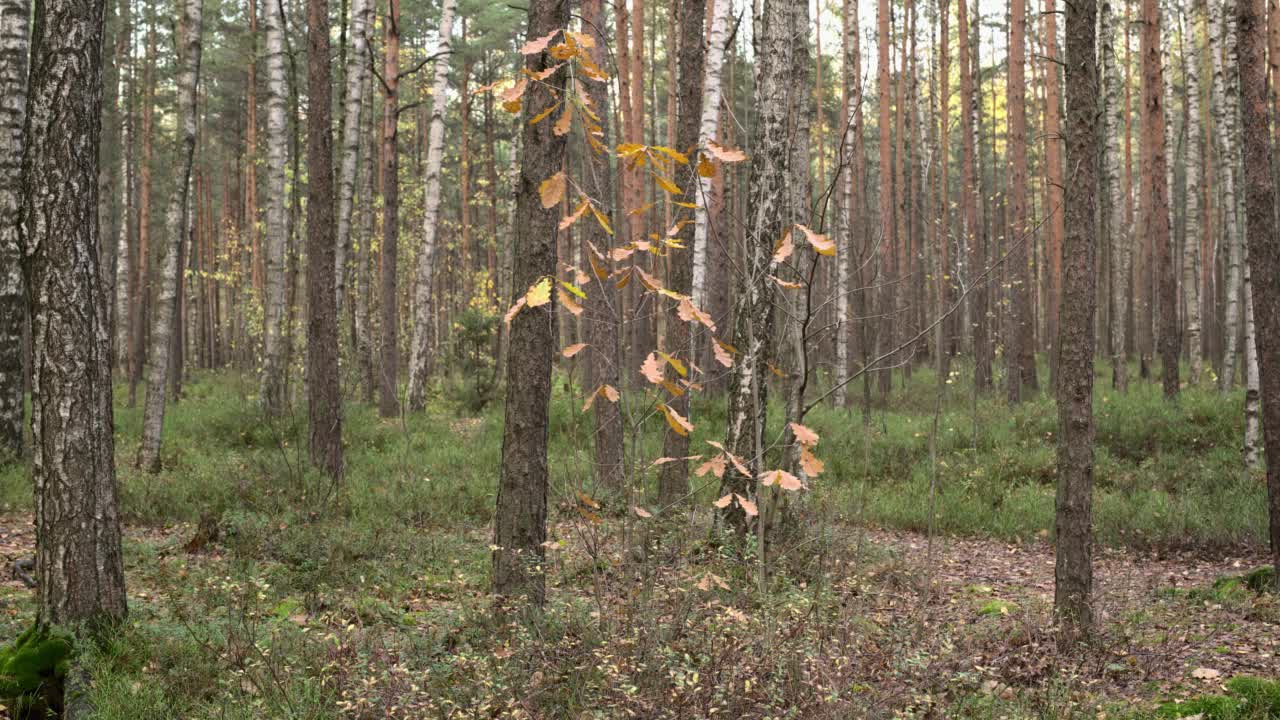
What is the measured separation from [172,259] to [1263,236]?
11.0 m

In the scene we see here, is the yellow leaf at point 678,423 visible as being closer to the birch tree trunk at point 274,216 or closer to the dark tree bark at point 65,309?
the dark tree bark at point 65,309

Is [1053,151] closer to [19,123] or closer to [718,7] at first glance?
[718,7]

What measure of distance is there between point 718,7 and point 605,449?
192 inches

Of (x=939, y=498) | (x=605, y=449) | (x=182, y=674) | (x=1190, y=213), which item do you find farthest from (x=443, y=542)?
(x=1190, y=213)

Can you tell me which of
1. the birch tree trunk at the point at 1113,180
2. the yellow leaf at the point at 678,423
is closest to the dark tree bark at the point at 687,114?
the yellow leaf at the point at 678,423

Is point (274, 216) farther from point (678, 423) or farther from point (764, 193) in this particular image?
point (678, 423)

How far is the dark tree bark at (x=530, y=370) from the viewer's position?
4703mm

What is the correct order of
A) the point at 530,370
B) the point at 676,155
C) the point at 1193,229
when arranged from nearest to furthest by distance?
the point at 676,155 → the point at 530,370 → the point at 1193,229

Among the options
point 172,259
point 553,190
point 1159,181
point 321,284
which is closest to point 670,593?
point 553,190

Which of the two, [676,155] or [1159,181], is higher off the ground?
[1159,181]

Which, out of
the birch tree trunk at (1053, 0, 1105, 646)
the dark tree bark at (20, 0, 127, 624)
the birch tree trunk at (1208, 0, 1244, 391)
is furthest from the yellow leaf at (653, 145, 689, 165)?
the birch tree trunk at (1208, 0, 1244, 391)

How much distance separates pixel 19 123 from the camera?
926 cm

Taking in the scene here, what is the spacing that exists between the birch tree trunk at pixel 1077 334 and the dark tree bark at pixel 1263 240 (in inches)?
81.8

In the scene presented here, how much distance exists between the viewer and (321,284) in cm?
973
